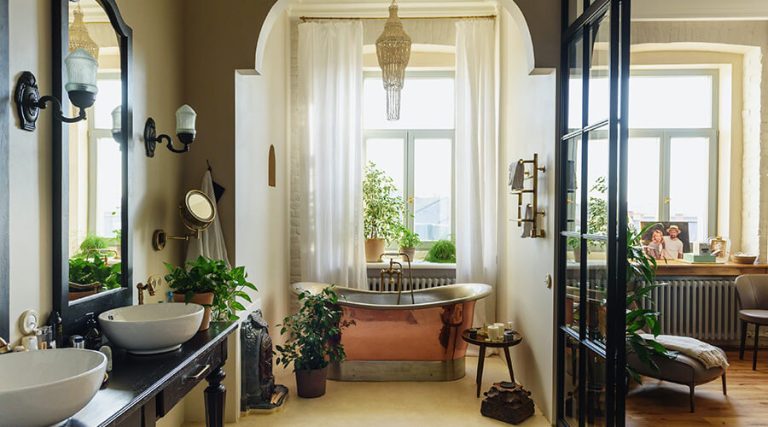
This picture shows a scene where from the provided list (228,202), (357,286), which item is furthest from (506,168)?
(228,202)

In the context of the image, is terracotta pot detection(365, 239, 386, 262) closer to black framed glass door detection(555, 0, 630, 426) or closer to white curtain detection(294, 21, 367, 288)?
white curtain detection(294, 21, 367, 288)

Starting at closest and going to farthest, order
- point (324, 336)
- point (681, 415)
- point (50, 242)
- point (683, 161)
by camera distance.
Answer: point (50, 242) → point (681, 415) → point (324, 336) → point (683, 161)

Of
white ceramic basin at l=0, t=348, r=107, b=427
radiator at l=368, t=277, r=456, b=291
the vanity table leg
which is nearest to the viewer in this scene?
white ceramic basin at l=0, t=348, r=107, b=427

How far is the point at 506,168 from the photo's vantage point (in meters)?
4.83

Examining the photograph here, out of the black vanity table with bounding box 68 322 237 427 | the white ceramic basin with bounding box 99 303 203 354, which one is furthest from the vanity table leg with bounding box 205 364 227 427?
the white ceramic basin with bounding box 99 303 203 354

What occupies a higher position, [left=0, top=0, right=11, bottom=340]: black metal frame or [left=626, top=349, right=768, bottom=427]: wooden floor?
[left=0, top=0, right=11, bottom=340]: black metal frame

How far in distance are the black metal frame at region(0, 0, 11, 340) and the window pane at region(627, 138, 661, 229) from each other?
17.2 ft

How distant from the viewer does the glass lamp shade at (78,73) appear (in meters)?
1.83

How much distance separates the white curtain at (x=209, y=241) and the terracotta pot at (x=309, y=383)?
3.68 feet

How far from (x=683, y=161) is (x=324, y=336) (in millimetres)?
4042

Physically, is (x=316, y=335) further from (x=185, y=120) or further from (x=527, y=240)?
(x=185, y=120)

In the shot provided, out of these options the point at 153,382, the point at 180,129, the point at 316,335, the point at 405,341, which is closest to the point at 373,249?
the point at 405,341

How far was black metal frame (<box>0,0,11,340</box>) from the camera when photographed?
1716mm

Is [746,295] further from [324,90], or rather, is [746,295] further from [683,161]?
[324,90]
